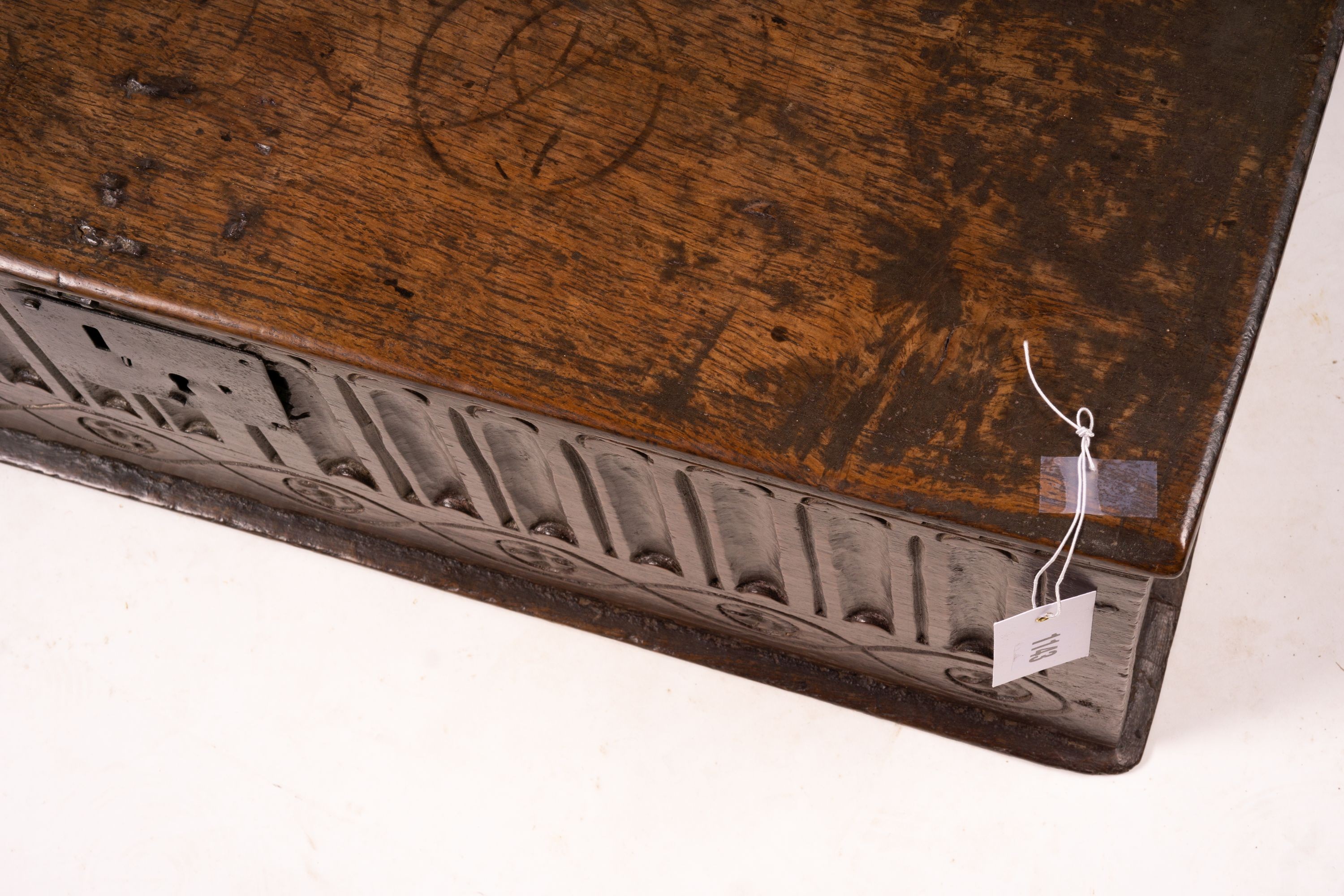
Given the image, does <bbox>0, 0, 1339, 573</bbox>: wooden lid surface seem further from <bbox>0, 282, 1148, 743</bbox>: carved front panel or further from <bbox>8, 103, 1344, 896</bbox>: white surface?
<bbox>8, 103, 1344, 896</bbox>: white surface

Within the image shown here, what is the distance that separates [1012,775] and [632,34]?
820 mm

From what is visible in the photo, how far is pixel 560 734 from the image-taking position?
1406mm

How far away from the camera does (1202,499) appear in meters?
0.98

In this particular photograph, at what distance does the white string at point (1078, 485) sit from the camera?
978 millimetres

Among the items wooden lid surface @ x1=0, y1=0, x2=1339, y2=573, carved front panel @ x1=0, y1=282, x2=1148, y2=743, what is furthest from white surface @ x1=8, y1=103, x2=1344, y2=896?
wooden lid surface @ x1=0, y1=0, x2=1339, y2=573

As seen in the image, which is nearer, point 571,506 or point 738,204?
point 738,204

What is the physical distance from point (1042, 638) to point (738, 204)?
0.43m

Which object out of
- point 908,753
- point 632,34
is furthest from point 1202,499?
point 632,34

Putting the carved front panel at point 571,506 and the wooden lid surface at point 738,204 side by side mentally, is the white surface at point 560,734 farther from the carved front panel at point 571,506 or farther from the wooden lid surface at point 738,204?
the wooden lid surface at point 738,204

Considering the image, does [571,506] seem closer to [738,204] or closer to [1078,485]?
[738,204]

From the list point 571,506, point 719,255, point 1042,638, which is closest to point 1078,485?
point 1042,638

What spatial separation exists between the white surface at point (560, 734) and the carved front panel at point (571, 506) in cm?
8

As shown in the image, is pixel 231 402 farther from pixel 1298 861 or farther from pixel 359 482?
pixel 1298 861

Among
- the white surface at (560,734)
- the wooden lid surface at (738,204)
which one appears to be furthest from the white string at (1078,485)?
the white surface at (560,734)
